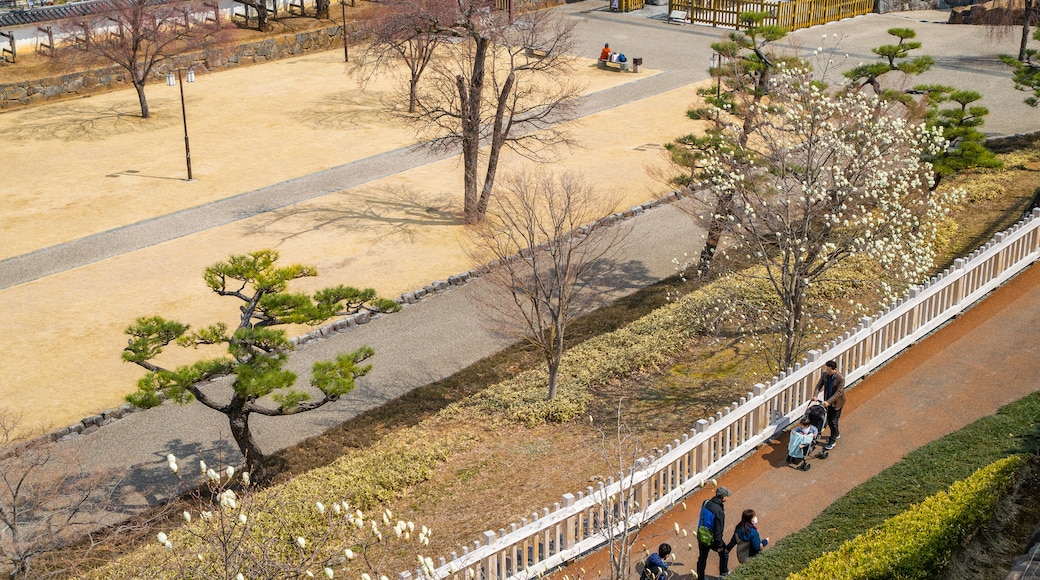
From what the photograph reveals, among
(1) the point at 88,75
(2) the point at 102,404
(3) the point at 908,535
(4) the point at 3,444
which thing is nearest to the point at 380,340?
(2) the point at 102,404

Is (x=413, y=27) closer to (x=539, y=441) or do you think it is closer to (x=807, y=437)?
(x=539, y=441)

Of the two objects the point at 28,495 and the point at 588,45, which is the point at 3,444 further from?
the point at 588,45

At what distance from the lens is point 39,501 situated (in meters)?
12.7

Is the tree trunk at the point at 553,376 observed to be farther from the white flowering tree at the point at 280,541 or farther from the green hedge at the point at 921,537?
the green hedge at the point at 921,537

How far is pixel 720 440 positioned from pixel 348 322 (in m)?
9.28

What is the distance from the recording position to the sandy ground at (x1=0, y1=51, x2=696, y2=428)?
1903 centimetres

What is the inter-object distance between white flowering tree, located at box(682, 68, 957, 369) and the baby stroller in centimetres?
232

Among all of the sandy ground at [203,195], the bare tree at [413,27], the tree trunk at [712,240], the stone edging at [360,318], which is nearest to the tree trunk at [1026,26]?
the sandy ground at [203,195]

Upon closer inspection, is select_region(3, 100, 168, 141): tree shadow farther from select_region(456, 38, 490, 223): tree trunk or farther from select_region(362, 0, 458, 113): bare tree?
select_region(456, 38, 490, 223): tree trunk

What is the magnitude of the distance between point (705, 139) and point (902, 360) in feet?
20.6

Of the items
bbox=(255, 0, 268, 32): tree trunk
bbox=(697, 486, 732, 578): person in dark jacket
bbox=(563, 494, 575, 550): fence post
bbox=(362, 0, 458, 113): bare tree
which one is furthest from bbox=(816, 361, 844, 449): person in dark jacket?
bbox=(255, 0, 268, 32): tree trunk

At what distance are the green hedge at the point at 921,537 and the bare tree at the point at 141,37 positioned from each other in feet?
90.8

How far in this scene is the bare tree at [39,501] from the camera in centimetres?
1222

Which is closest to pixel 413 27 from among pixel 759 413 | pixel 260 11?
pixel 759 413
